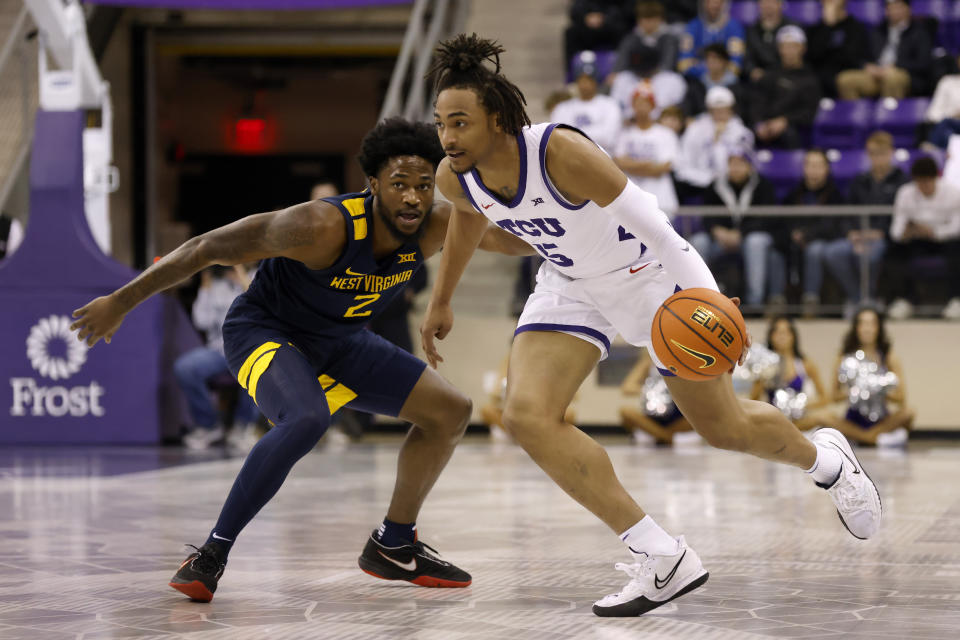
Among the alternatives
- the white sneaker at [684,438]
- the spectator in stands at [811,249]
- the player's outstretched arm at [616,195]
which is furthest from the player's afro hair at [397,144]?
the spectator in stands at [811,249]

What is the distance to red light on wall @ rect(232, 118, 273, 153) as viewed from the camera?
70.9 feet

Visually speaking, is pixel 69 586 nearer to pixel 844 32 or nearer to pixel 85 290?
pixel 85 290

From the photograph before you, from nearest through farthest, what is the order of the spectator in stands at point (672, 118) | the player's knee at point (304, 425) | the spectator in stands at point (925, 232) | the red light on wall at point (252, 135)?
the player's knee at point (304, 425) < the spectator in stands at point (925, 232) < the spectator in stands at point (672, 118) < the red light on wall at point (252, 135)

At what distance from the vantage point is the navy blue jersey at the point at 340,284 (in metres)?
4.56

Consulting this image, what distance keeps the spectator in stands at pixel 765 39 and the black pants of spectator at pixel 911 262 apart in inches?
126

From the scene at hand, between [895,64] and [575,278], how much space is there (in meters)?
10.9

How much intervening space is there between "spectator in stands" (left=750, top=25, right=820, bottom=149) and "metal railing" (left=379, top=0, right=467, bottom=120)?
3.47m

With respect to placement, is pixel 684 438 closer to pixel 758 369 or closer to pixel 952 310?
pixel 758 369

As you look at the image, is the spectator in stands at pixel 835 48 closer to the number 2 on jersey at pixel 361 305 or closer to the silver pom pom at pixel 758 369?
the silver pom pom at pixel 758 369

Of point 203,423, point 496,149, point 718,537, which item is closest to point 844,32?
point 203,423

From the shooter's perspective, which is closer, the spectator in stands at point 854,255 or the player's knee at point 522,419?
the player's knee at point 522,419

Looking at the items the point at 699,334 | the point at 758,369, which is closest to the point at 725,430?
the point at 699,334

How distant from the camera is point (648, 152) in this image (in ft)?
40.1

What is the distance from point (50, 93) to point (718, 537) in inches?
318
